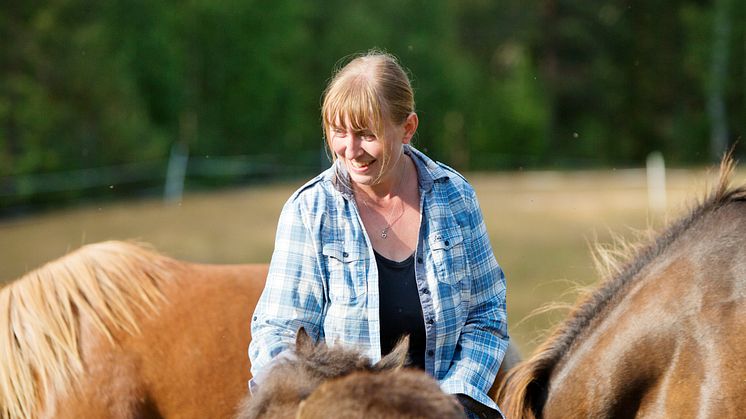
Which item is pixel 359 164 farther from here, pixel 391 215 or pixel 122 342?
pixel 122 342

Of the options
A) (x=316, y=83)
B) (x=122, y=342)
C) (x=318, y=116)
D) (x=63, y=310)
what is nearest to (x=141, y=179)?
(x=318, y=116)

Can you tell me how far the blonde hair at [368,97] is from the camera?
206 centimetres

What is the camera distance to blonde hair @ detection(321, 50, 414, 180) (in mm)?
2057

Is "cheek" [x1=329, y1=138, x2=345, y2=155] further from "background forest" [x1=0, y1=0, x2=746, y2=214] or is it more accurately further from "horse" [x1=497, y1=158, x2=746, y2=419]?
"background forest" [x1=0, y1=0, x2=746, y2=214]

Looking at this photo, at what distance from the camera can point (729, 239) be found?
2.55 m

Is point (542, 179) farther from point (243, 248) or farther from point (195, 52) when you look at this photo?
point (243, 248)

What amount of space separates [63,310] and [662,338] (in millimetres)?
2053

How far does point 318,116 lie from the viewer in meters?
27.8

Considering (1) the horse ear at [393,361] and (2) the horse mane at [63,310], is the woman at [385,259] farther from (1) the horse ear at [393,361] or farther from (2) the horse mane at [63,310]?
(2) the horse mane at [63,310]

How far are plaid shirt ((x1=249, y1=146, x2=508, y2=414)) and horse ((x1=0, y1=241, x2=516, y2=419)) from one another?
2.83 feet

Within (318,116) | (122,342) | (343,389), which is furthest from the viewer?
(318,116)

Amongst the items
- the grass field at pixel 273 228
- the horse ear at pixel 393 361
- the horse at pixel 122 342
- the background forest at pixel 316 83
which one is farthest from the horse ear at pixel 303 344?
the background forest at pixel 316 83

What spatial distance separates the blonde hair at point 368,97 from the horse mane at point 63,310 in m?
1.35

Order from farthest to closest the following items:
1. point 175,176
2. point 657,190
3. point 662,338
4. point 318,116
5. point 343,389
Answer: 1. point 318,116
2. point 175,176
3. point 657,190
4. point 662,338
5. point 343,389
